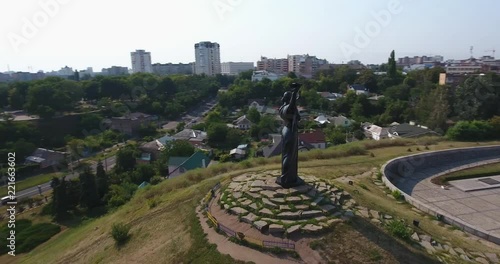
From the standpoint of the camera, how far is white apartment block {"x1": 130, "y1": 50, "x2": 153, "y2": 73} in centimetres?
11706

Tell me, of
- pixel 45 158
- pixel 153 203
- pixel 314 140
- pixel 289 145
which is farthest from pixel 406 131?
pixel 45 158

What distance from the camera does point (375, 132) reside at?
3272 cm

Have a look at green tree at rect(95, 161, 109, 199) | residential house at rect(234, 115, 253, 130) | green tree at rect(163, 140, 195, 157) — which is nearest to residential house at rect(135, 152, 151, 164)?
green tree at rect(163, 140, 195, 157)

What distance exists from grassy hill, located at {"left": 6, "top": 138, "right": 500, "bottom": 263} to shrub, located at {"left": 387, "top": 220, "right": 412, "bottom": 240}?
0.74 feet

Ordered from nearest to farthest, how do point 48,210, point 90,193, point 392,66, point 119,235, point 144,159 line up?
point 119,235 → point 48,210 → point 90,193 → point 144,159 → point 392,66

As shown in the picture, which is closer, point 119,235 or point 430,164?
point 119,235

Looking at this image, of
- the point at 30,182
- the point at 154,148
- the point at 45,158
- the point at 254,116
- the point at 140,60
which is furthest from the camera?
the point at 140,60

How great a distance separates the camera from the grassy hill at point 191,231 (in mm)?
6957

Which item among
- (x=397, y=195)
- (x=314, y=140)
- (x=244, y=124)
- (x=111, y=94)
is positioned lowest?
(x=244, y=124)

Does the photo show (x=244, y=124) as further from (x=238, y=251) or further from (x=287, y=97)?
(x=238, y=251)

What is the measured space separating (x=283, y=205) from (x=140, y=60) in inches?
4699

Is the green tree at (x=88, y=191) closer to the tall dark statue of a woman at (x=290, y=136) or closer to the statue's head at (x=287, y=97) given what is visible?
the tall dark statue of a woman at (x=290, y=136)

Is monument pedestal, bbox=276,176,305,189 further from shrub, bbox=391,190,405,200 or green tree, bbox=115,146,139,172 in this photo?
green tree, bbox=115,146,139,172

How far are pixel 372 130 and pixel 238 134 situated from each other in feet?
46.4
